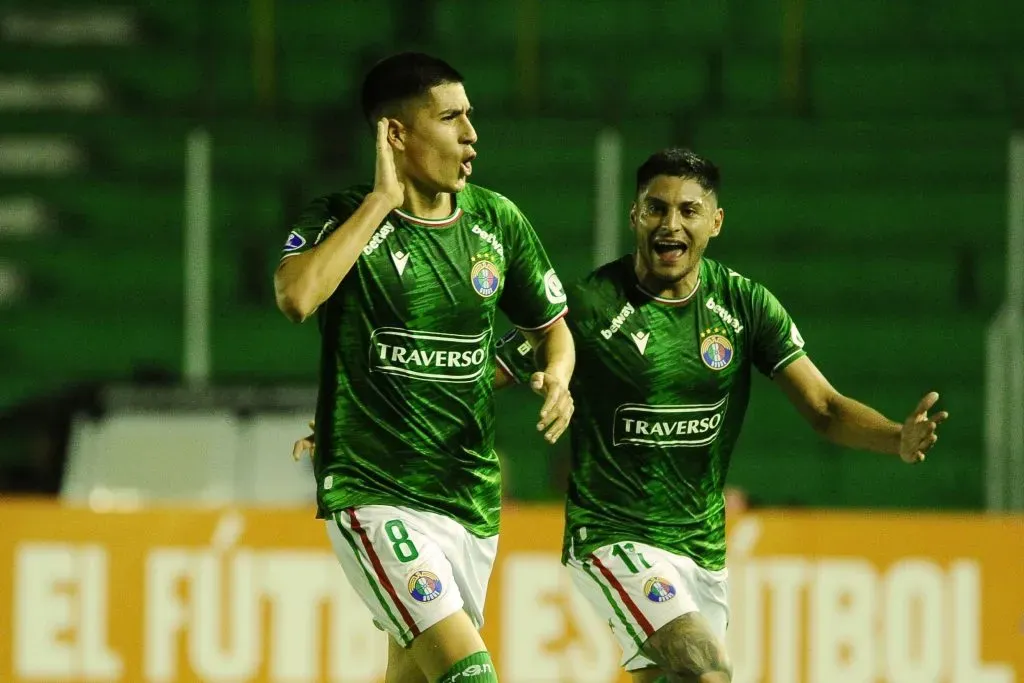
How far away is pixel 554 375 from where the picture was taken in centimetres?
477

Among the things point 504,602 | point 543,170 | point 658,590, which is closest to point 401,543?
point 658,590

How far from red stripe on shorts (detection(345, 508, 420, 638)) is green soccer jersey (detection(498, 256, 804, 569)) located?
3.47 ft

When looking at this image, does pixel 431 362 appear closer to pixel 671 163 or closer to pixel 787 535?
pixel 671 163

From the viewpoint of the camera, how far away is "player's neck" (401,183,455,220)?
191 inches

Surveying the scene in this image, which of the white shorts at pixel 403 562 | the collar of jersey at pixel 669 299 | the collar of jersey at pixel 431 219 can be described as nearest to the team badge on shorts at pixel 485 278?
the collar of jersey at pixel 431 219

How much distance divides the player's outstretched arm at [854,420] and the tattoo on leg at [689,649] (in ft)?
2.43

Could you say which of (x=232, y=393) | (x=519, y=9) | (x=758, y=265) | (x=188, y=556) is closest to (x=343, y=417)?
(x=188, y=556)

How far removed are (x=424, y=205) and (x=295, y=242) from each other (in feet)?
1.36

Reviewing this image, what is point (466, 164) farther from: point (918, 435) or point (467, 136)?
point (918, 435)

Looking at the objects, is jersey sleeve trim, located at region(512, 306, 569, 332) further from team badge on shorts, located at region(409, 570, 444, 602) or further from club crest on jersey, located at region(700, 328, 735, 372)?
team badge on shorts, located at region(409, 570, 444, 602)

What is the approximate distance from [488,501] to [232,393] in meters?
5.12

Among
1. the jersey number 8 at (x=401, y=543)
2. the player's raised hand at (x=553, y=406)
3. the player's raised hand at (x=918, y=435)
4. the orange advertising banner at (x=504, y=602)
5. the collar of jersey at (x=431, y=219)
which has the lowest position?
the orange advertising banner at (x=504, y=602)

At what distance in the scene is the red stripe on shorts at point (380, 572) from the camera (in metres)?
4.64

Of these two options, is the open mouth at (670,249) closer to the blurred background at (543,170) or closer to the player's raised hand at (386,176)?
the player's raised hand at (386,176)
